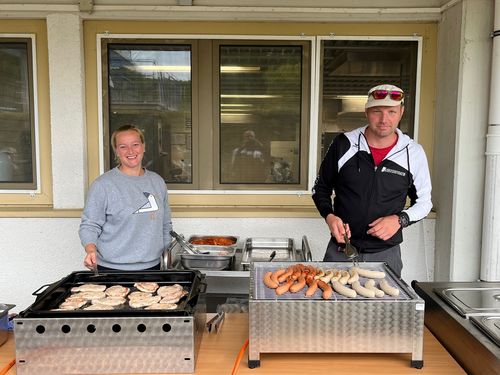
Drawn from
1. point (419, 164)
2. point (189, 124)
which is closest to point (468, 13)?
point (419, 164)

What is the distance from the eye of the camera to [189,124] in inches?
142

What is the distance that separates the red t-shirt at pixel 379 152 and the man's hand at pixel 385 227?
1.04ft

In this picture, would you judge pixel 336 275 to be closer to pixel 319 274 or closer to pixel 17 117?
pixel 319 274

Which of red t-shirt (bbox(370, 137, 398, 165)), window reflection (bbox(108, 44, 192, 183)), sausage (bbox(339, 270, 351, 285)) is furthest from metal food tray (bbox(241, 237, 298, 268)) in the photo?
sausage (bbox(339, 270, 351, 285))

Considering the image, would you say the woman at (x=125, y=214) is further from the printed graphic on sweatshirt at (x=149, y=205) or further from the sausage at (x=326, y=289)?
the sausage at (x=326, y=289)

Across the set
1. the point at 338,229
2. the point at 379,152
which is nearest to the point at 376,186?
the point at 379,152

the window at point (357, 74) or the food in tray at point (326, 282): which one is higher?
the window at point (357, 74)

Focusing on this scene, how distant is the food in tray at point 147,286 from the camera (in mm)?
1687

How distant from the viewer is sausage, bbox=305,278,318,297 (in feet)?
4.76

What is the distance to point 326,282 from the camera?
157 cm

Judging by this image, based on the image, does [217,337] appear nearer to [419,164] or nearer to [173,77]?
[419,164]

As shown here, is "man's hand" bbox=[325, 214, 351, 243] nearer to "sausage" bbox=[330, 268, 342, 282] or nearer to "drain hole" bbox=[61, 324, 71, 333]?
"sausage" bbox=[330, 268, 342, 282]

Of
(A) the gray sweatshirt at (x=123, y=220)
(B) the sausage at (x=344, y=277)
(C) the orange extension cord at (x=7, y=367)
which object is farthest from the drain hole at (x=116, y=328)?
(A) the gray sweatshirt at (x=123, y=220)

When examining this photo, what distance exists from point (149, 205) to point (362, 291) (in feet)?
4.46
